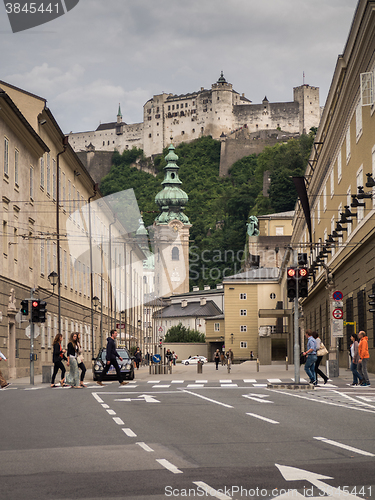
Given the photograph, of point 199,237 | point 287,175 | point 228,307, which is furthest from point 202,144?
point 228,307

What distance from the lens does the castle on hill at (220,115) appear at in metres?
183

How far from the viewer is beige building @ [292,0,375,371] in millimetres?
26672

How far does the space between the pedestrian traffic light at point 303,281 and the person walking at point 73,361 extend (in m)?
6.66

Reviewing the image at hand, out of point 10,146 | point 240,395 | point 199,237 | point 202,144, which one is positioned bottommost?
point 240,395

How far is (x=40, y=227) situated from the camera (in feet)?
129

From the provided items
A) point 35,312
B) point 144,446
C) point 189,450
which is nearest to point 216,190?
point 35,312

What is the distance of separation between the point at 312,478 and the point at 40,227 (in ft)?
110

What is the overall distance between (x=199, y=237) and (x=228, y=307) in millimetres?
61519

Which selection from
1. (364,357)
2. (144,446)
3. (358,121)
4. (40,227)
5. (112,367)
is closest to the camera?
(144,446)

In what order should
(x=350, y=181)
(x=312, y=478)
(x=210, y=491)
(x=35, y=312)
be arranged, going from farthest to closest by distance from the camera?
(x=350, y=181)
(x=35, y=312)
(x=312, y=478)
(x=210, y=491)

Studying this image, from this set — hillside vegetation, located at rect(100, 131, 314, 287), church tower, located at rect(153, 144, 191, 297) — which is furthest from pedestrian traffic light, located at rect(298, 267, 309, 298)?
church tower, located at rect(153, 144, 191, 297)

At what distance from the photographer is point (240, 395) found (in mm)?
19203

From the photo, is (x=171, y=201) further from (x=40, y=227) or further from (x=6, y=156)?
(x=6, y=156)

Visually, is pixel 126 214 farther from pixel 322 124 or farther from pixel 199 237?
pixel 322 124
